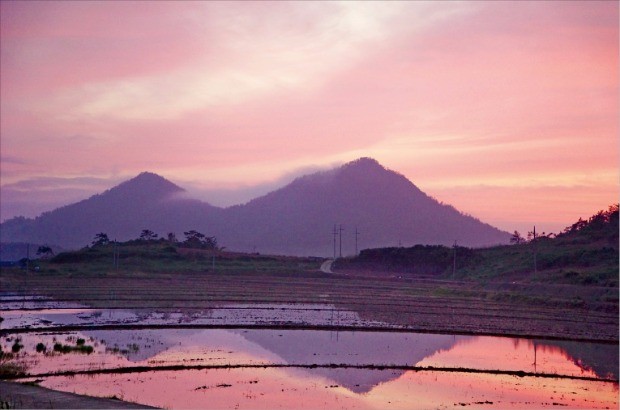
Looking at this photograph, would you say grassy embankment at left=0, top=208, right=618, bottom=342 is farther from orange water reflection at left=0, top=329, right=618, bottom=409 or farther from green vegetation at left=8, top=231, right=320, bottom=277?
orange water reflection at left=0, top=329, right=618, bottom=409

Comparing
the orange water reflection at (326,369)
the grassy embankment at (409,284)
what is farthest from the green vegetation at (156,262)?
the orange water reflection at (326,369)

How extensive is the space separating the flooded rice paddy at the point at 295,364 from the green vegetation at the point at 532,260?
28516 mm

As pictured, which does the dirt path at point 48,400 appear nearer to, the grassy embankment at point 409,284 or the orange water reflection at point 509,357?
the orange water reflection at point 509,357

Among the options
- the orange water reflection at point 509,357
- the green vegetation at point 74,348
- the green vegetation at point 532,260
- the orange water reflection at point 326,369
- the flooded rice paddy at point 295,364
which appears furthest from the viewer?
the green vegetation at point 532,260

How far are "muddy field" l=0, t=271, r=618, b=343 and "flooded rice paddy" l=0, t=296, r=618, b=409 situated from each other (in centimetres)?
256

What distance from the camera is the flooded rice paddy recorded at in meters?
16.7

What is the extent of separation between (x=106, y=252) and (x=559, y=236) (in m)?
60.7

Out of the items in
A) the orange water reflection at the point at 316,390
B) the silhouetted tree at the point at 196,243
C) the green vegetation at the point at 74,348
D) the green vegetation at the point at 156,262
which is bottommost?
the orange water reflection at the point at 316,390

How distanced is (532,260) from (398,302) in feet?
100

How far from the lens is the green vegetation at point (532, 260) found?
57.0 m

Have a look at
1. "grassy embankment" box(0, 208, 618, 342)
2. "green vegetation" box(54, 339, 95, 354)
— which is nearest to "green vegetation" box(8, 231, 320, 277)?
"grassy embankment" box(0, 208, 618, 342)

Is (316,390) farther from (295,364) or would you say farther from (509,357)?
(509,357)

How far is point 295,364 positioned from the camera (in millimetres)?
20922

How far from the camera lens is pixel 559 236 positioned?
84625mm
